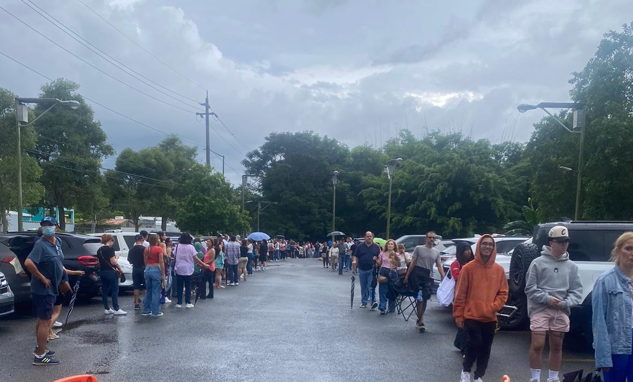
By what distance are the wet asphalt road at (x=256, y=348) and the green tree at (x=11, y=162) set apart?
1582cm

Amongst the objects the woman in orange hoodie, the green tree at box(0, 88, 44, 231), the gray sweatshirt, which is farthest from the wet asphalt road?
the green tree at box(0, 88, 44, 231)

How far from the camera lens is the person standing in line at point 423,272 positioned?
1137cm

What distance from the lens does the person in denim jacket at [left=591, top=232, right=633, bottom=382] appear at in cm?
494

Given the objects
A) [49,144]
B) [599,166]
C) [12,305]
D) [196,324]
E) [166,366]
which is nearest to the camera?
[166,366]

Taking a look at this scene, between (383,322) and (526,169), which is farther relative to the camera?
(526,169)

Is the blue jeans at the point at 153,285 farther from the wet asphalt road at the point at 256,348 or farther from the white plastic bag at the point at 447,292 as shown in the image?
the white plastic bag at the point at 447,292

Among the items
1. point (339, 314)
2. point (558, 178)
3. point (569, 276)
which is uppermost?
point (558, 178)

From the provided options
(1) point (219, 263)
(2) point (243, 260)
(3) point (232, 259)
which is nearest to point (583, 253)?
(1) point (219, 263)

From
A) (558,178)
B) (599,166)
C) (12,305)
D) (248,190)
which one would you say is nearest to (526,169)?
(558,178)

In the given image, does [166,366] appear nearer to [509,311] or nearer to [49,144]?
[509,311]

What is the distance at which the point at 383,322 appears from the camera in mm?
12438

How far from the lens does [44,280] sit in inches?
321

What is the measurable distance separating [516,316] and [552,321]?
174 inches

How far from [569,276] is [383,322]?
596 cm
